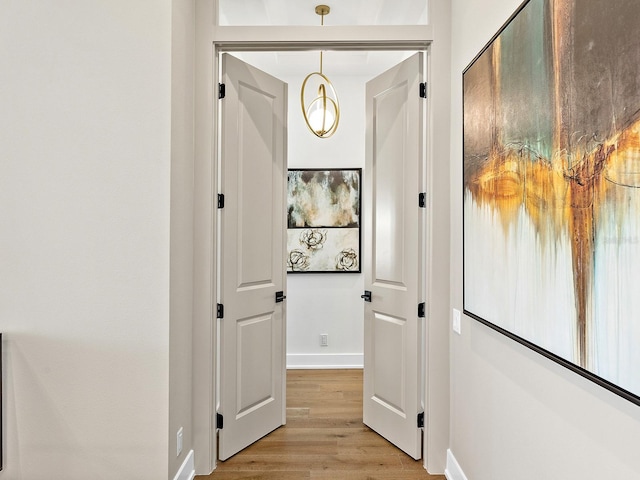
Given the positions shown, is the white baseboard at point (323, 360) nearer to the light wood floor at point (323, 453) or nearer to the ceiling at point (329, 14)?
the light wood floor at point (323, 453)

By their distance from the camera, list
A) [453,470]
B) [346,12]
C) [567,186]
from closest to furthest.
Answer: [567,186]
[453,470]
[346,12]

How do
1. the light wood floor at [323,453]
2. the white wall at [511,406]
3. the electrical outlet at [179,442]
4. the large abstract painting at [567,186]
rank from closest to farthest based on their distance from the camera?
1. the large abstract painting at [567,186]
2. the white wall at [511,406]
3. the electrical outlet at [179,442]
4. the light wood floor at [323,453]

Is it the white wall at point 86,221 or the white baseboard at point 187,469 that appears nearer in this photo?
the white wall at point 86,221

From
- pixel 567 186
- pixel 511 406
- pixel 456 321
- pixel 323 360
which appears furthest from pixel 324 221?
pixel 567 186

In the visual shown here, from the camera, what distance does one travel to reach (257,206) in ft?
8.50

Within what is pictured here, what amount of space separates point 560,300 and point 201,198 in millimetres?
1779

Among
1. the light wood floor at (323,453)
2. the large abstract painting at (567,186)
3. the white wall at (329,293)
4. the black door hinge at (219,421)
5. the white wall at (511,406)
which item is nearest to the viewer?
the large abstract painting at (567,186)

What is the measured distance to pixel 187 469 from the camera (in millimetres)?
2162

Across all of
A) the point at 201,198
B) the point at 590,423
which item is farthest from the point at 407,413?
the point at 201,198

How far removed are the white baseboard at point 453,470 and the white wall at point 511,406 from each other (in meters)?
0.03

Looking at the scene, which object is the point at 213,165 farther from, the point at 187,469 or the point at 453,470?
the point at 453,470

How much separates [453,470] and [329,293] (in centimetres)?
223

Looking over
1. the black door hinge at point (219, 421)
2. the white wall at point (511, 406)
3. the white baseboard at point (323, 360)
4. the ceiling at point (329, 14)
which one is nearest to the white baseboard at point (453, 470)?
the white wall at point (511, 406)

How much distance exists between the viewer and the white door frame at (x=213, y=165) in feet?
7.50
